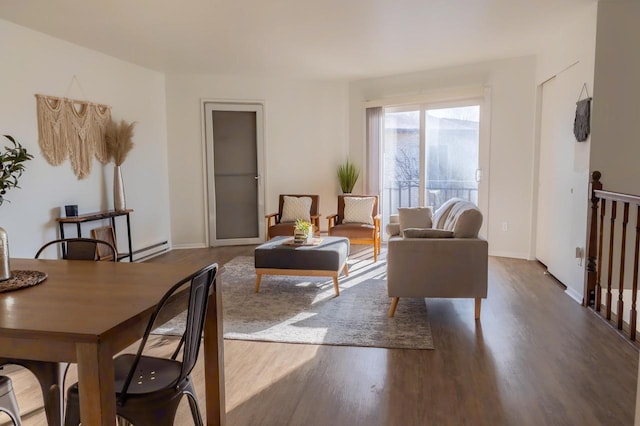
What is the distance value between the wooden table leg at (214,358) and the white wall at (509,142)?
4.89 m

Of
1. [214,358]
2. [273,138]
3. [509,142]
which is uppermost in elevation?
[273,138]

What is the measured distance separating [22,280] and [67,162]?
341cm

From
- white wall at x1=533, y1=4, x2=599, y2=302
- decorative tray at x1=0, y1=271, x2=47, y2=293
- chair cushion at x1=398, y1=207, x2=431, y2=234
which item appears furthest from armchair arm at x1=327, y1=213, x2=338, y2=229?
decorative tray at x1=0, y1=271, x2=47, y2=293

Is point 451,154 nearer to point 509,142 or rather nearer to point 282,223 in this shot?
point 509,142

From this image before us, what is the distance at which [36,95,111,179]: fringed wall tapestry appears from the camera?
450 cm

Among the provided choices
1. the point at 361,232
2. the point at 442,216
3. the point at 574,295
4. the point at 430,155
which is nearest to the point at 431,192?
the point at 430,155

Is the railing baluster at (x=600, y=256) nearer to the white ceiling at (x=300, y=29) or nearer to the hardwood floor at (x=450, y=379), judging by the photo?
the hardwood floor at (x=450, y=379)

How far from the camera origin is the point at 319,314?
12.6ft

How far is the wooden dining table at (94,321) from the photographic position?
4.30 feet

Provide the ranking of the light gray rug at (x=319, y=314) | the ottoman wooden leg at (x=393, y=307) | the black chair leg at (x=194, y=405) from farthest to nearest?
1. the ottoman wooden leg at (x=393, y=307)
2. the light gray rug at (x=319, y=314)
3. the black chair leg at (x=194, y=405)

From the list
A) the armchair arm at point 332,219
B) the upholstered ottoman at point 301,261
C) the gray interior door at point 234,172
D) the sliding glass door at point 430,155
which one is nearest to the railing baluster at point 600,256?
the upholstered ottoman at point 301,261

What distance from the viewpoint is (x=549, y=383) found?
2605 mm

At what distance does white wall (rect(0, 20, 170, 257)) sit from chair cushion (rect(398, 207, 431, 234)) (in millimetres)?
3472

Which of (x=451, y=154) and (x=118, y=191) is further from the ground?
(x=451, y=154)
